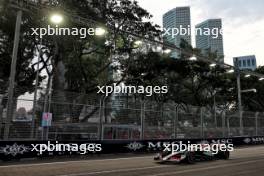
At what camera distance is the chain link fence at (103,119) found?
15992 mm

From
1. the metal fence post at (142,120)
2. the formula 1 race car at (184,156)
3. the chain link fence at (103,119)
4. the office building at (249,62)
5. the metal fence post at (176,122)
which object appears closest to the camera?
the formula 1 race car at (184,156)

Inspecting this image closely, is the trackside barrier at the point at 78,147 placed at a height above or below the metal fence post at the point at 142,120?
below

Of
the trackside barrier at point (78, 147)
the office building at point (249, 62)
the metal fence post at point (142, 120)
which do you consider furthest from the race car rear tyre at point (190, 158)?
the office building at point (249, 62)

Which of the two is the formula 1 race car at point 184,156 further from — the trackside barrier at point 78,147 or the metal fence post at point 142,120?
the metal fence post at point 142,120

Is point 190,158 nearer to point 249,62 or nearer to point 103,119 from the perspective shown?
point 103,119

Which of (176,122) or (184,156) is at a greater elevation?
(176,122)

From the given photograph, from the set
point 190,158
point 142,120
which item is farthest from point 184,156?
point 142,120

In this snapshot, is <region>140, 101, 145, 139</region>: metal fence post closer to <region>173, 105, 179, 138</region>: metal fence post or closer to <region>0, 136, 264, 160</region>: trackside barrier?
<region>0, 136, 264, 160</region>: trackside barrier

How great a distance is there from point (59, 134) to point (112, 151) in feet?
9.92

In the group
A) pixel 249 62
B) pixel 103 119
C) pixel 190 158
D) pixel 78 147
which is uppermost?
pixel 249 62

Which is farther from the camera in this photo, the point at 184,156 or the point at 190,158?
the point at 190,158

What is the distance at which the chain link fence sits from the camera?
16.0 meters

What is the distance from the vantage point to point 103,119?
19531 millimetres

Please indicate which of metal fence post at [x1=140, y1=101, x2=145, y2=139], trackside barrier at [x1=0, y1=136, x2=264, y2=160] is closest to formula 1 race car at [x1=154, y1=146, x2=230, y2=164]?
trackside barrier at [x1=0, y1=136, x2=264, y2=160]
